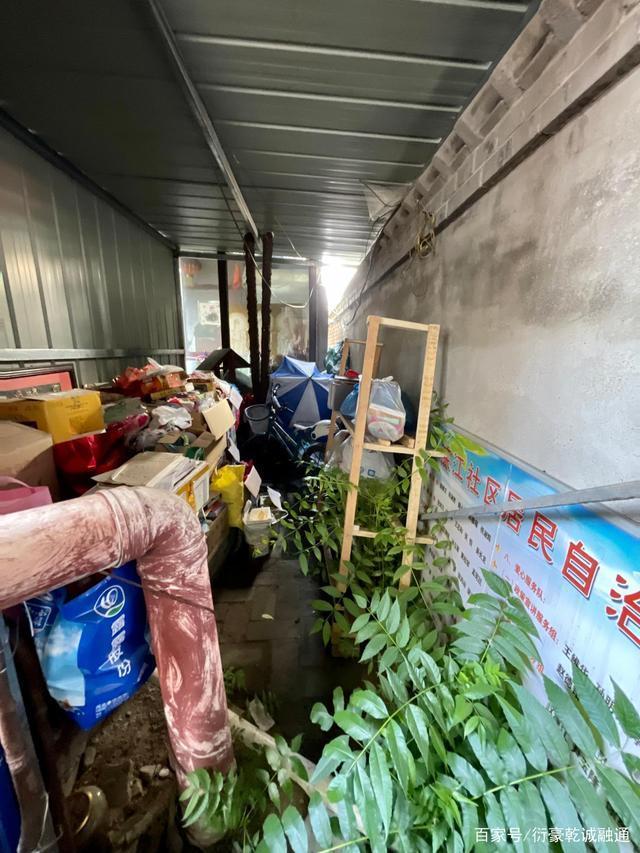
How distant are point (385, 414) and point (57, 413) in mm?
1831

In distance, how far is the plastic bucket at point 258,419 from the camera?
175 inches

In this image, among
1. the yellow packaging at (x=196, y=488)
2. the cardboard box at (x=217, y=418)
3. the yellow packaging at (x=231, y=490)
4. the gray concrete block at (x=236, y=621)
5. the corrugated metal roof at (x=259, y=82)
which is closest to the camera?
the corrugated metal roof at (x=259, y=82)

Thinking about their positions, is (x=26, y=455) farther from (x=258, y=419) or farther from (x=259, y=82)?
(x=258, y=419)

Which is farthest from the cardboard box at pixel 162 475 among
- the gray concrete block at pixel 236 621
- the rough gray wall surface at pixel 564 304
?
the rough gray wall surface at pixel 564 304

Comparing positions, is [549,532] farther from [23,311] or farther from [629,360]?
[23,311]

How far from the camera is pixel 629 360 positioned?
0.87m

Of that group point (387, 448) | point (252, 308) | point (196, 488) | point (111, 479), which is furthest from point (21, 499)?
point (252, 308)

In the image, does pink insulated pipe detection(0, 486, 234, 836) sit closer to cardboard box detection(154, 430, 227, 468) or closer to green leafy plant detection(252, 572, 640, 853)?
green leafy plant detection(252, 572, 640, 853)

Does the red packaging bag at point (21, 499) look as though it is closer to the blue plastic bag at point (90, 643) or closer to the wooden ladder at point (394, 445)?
the blue plastic bag at point (90, 643)

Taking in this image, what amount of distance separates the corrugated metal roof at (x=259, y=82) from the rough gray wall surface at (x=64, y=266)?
346 mm

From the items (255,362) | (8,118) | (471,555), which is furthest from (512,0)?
(255,362)

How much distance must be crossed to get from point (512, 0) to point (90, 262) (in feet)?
12.0

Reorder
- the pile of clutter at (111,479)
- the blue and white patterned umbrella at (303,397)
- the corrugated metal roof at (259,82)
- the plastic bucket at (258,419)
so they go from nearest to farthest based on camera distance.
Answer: the pile of clutter at (111,479) → the corrugated metal roof at (259,82) → the plastic bucket at (258,419) → the blue and white patterned umbrella at (303,397)

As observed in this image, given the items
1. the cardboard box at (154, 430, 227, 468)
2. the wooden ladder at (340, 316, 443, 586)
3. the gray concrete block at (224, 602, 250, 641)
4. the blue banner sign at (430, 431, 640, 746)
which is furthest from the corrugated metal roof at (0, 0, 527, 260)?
the gray concrete block at (224, 602, 250, 641)
